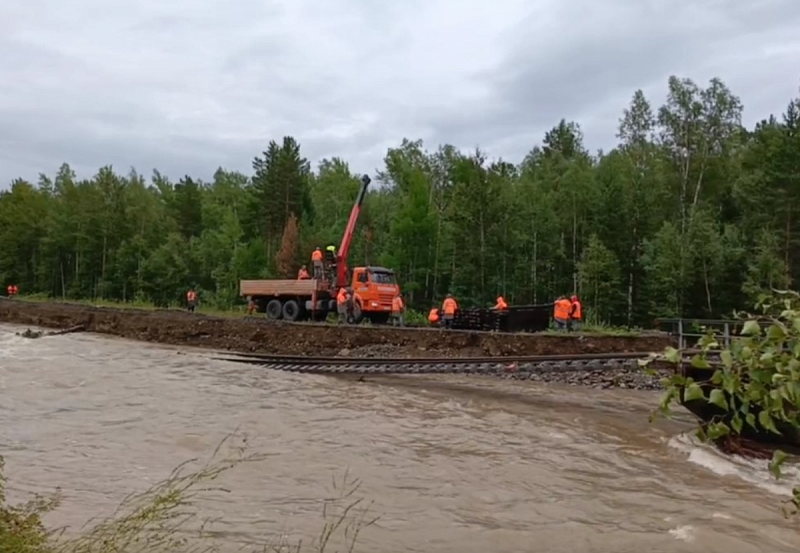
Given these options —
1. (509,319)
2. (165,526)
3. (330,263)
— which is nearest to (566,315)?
(509,319)

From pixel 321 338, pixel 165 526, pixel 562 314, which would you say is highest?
pixel 562 314

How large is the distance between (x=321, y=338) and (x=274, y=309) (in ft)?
20.9

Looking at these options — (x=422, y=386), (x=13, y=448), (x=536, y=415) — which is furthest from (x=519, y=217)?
(x=13, y=448)

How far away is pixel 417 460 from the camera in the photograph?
32.4 ft

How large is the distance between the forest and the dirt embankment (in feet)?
29.2

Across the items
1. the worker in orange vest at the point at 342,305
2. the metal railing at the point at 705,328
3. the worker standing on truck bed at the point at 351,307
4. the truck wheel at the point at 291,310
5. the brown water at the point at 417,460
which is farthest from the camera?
the truck wheel at the point at 291,310

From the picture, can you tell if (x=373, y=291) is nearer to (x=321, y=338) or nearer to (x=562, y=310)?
(x=321, y=338)

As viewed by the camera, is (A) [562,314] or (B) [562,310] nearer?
(A) [562,314]

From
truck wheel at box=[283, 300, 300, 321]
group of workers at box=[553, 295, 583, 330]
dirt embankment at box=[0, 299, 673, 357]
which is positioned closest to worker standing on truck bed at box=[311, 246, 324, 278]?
truck wheel at box=[283, 300, 300, 321]

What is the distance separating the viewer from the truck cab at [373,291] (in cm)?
2608

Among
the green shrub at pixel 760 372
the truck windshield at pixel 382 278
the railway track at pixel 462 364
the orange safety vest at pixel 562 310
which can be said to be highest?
the truck windshield at pixel 382 278

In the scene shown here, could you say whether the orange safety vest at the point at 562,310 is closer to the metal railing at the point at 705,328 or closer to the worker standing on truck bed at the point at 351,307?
the metal railing at the point at 705,328

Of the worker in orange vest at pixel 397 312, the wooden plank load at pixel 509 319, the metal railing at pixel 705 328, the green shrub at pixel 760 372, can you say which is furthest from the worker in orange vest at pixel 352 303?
the green shrub at pixel 760 372

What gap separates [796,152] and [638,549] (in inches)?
1323
